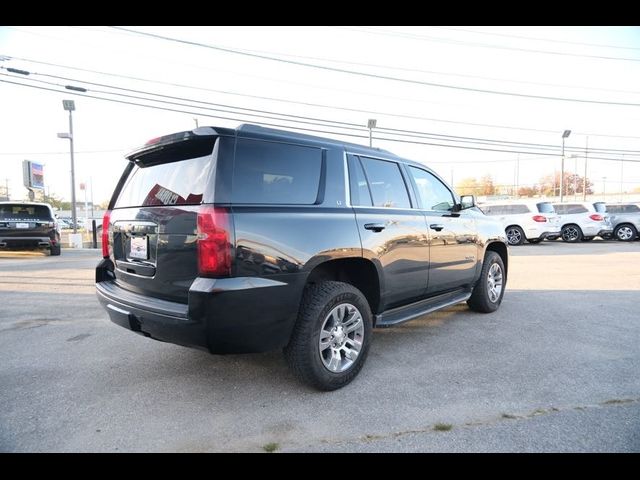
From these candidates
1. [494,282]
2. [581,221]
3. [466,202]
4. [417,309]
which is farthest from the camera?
[581,221]

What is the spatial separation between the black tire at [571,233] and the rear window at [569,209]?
0.56m

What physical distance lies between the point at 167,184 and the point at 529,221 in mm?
16168

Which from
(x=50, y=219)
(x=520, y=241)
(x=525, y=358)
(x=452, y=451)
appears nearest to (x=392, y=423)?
(x=452, y=451)

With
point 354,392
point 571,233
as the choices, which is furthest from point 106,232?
point 571,233

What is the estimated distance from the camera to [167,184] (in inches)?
117

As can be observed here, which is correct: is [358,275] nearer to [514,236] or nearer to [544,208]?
[514,236]

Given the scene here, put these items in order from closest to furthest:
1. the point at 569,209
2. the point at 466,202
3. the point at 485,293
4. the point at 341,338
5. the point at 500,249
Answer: the point at 341,338 → the point at 466,202 → the point at 485,293 → the point at 500,249 → the point at 569,209

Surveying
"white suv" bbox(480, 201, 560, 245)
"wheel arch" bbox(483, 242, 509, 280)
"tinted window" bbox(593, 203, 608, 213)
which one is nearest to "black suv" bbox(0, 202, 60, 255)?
"wheel arch" bbox(483, 242, 509, 280)

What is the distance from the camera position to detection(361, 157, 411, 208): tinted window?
3666mm

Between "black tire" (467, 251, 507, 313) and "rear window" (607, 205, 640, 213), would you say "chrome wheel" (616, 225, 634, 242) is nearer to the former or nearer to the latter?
"rear window" (607, 205, 640, 213)

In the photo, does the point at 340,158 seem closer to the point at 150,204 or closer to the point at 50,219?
the point at 150,204

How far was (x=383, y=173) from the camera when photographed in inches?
152

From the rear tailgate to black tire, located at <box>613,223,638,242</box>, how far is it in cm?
2042
